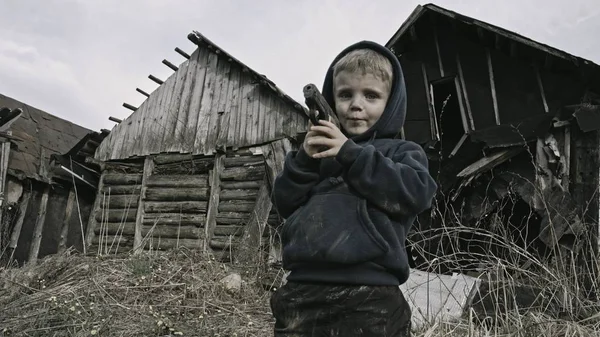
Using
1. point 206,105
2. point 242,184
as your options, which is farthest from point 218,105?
point 242,184

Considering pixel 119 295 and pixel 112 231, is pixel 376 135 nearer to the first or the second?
pixel 119 295

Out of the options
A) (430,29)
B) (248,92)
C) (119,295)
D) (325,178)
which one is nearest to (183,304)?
(119,295)

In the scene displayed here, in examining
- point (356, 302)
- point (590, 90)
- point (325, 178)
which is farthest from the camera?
point (590, 90)

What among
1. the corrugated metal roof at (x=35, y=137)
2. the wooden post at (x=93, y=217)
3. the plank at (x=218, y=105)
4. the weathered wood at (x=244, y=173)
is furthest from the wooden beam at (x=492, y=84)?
the corrugated metal roof at (x=35, y=137)

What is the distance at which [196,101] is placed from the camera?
1020cm

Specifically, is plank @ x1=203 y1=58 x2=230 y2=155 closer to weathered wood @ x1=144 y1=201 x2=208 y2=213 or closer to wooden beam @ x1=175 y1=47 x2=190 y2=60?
wooden beam @ x1=175 y1=47 x2=190 y2=60

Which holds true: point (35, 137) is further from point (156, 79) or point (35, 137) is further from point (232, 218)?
point (232, 218)

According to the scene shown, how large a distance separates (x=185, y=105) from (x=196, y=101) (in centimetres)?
26

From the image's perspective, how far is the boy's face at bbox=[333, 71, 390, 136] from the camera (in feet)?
5.68

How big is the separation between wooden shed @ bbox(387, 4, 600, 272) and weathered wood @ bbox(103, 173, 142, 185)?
5425 millimetres

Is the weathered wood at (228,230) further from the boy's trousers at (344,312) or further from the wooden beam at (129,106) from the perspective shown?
the boy's trousers at (344,312)

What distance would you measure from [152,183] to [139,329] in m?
6.34

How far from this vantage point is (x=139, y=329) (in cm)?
396

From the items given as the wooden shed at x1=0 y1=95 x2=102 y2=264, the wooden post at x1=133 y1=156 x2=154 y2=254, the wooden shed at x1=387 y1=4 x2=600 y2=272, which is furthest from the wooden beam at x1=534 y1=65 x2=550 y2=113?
the wooden shed at x1=0 y1=95 x2=102 y2=264
